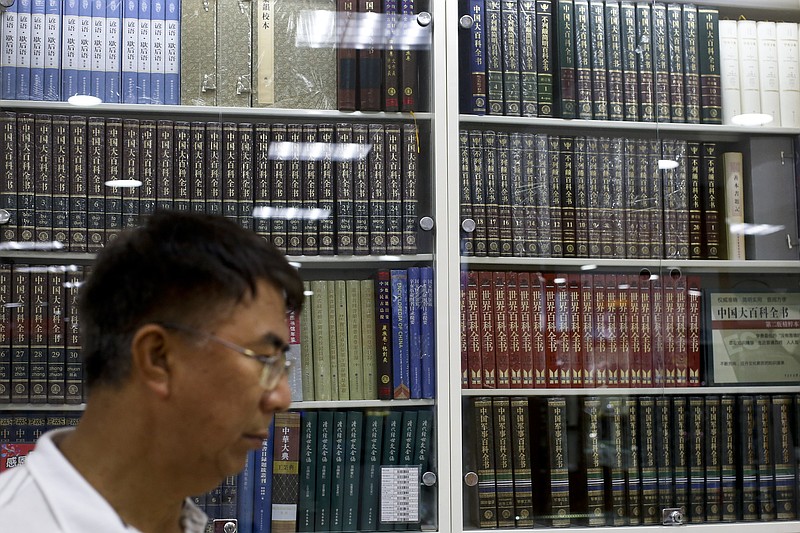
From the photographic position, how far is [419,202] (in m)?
2.34

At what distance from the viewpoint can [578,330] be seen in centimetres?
238

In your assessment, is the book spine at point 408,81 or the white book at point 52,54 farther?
the book spine at point 408,81

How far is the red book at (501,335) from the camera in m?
2.35

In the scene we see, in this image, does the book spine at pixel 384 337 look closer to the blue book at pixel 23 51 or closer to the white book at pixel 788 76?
the blue book at pixel 23 51

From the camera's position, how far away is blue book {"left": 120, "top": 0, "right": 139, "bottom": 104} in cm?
227

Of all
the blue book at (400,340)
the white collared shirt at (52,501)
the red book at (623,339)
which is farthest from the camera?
the red book at (623,339)

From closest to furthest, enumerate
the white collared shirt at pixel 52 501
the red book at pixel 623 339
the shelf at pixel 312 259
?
the white collared shirt at pixel 52 501 < the shelf at pixel 312 259 < the red book at pixel 623 339

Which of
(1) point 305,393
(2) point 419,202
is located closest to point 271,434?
(1) point 305,393

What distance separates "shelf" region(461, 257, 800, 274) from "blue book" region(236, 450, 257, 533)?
709mm

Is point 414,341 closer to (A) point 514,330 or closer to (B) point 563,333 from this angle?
(A) point 514,330

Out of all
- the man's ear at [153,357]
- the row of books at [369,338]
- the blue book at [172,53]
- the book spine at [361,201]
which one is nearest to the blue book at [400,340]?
the row of books at [369,338]

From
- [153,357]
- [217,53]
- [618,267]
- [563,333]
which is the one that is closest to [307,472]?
[563,333]

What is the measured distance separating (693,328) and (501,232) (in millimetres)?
559

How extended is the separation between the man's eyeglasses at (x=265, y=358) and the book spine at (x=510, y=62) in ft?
4.91
